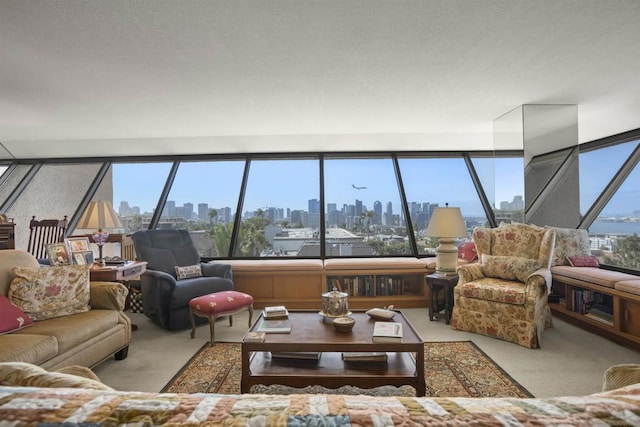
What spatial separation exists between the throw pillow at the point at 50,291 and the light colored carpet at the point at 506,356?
0.56 meters

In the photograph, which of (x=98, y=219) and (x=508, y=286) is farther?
(x=98, y=219)

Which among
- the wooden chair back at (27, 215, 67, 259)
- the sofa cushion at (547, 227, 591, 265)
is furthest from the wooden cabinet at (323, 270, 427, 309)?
the wooden chair back at (27, 215, 67, 259)

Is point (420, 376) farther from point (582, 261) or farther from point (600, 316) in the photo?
point (582, 261)

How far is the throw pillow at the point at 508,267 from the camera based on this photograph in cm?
343

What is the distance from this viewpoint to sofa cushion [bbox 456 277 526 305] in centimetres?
320

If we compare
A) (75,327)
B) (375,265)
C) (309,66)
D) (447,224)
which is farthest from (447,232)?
(75,327)

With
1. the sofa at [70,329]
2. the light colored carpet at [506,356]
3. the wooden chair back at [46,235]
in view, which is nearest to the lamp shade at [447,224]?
the light colored carpet at [506,356]

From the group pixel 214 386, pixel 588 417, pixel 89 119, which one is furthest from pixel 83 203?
pixel 588 417

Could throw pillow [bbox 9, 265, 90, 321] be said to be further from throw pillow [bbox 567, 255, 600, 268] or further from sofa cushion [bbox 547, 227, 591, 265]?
throw pillow [bbox 567, 255, 600, 268]

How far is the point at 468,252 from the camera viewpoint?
14.7 feet

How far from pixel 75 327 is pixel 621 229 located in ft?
19.3

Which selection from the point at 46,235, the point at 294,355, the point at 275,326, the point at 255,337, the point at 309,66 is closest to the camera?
the point at 255,337

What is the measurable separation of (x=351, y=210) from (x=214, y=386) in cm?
353

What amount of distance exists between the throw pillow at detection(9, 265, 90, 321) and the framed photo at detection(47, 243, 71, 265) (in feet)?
2.19
